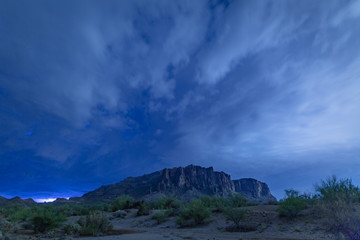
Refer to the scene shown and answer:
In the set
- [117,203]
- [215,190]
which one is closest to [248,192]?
[215,190]

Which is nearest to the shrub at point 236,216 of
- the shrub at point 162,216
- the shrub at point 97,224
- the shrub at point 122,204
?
the shrub at point 162,216

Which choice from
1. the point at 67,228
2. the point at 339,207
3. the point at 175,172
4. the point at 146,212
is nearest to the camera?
the point at 339,207

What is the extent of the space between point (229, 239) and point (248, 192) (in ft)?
430

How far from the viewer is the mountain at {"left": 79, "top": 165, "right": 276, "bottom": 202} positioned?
96.4 metres

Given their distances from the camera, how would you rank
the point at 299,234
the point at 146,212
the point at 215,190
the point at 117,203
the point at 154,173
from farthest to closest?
1. the point at 154,173
2. the point at 215,190
3. the point at 117,203
4. the point at 146,212
5. the point at 299,234

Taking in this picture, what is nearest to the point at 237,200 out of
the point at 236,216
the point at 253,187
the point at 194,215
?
the point at 194,215

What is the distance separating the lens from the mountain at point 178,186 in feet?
316

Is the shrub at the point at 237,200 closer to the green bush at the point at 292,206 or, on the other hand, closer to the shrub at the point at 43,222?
the green bush at the point at 292,206

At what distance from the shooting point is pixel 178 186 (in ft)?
335

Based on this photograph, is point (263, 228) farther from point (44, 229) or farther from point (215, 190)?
point (215, 190)

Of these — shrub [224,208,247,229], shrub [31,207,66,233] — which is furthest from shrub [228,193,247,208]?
shrub [31,207,66,233]

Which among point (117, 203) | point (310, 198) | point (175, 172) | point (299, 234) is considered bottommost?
point (299, 234)

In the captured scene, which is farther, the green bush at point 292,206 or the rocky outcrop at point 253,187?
the rocky outcrop at point 253,187

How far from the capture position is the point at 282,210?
58.5 ft
